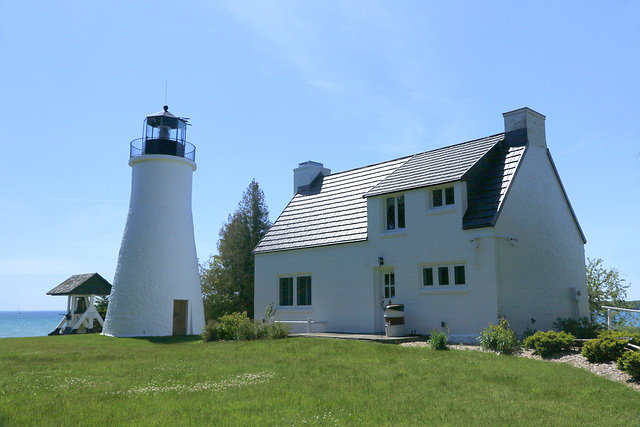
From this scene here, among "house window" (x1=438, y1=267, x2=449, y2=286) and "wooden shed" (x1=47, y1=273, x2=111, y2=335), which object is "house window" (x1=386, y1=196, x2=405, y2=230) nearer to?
"house window" (x1=438, y1=267, x2=449, y2=286)

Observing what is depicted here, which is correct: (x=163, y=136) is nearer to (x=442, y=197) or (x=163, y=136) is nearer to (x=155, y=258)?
(x=155, y=258)

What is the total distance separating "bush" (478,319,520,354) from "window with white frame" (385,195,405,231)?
5.84 meters

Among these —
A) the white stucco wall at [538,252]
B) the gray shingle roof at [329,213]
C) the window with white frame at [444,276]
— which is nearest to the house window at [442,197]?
the white stucco wall at [538,252]

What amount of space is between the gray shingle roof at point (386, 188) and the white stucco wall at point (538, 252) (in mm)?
667

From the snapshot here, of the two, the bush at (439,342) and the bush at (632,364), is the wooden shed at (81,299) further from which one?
the bush at (632,364)

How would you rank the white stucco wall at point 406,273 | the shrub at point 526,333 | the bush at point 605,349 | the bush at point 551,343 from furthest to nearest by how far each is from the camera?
the white stucco wall at point 406,273
the shrub at point 526,333
the bush at point 551,343
the bush at point 605,349

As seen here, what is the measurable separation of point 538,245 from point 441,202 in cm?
390

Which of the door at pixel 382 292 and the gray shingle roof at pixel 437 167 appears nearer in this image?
the gray shingle roof at pixel 437 167

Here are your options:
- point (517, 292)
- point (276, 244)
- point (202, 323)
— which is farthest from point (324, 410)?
point (202, 323)

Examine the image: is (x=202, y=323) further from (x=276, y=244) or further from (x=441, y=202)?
(x=441, y=202)

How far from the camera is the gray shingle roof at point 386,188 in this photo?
17703 millimetres

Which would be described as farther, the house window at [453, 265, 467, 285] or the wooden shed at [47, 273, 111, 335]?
the wooden shed at [47, 273, 111, 335]

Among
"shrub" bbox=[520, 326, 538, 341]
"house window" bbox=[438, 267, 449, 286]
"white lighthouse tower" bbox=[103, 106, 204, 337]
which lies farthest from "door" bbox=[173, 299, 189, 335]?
"shrub" bbox=[520, 326, 538, 341]

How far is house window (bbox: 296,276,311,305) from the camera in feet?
75.2
